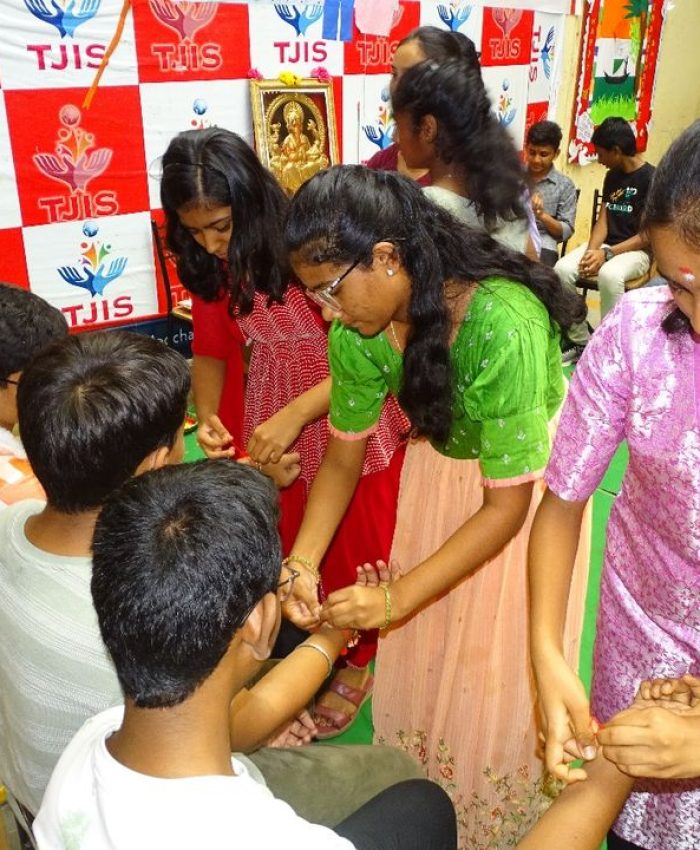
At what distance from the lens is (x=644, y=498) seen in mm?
1062

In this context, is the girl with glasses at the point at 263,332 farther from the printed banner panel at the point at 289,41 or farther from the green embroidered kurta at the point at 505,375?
the printed banner panel at the point at 289,41

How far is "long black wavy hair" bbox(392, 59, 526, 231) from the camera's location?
75.7 inches

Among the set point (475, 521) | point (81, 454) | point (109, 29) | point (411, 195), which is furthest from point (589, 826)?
point (109, 29)

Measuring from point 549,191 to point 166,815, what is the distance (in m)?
4.76

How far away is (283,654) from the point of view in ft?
6.41

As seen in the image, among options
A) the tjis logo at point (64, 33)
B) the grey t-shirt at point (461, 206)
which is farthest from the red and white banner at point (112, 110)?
the grey t-shirt at point (461, 206)

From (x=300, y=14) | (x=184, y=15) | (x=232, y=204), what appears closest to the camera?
(x=232, y=204)

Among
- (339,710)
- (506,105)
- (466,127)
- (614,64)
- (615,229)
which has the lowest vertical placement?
(339,710)

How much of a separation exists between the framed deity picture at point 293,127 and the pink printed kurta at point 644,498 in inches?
121

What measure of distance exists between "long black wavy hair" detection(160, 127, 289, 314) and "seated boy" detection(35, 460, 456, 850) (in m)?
0.98

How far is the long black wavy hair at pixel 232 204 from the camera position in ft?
5.95

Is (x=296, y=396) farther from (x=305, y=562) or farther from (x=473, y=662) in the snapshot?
(x=473, y=662)

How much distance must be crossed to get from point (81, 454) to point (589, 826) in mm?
836

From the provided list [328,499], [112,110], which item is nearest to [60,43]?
[112,110]
